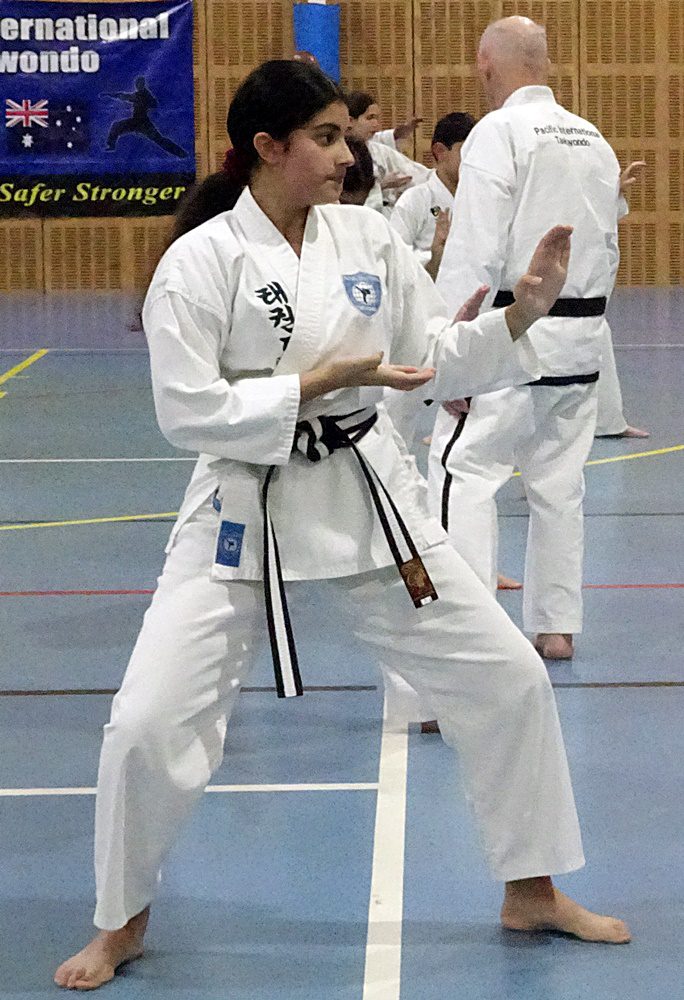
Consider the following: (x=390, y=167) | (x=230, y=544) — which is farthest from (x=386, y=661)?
(x=390, y=167)

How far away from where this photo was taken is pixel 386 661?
3100 millimetres

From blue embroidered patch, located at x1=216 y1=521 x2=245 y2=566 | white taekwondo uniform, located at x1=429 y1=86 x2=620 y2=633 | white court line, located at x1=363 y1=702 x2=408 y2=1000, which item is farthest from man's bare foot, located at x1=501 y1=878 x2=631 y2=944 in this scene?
white taekwondo uniform, located at x1=429 y1=86 x2=620 y2=633

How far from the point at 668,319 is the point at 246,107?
11.8 m

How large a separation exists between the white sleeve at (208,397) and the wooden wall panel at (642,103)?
1530 centimetres

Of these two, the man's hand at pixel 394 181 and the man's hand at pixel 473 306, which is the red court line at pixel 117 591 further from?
the man's hand at pixel 394 181

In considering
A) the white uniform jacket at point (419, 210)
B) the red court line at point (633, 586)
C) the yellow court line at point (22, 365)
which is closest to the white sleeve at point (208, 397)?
the red court line at point (633, 586)

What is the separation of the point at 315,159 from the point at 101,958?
59.9 inches

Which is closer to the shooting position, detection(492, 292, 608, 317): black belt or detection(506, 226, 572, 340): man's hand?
detection(506, 226, 572, 340): man's hand

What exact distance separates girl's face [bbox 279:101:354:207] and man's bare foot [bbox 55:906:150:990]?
1.38 m

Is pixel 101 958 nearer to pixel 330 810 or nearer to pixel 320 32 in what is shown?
pixel 330 810

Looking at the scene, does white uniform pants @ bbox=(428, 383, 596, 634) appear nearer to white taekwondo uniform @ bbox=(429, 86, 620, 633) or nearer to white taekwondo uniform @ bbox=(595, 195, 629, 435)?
white taekwondo uniform @ bbox=(429, 86, 620, 633)

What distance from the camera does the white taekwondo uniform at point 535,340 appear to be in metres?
4.77

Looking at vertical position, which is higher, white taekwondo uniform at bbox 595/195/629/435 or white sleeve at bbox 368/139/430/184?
white sleeve at bbox 368/139/430/184

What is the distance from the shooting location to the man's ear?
3020 millimetres
